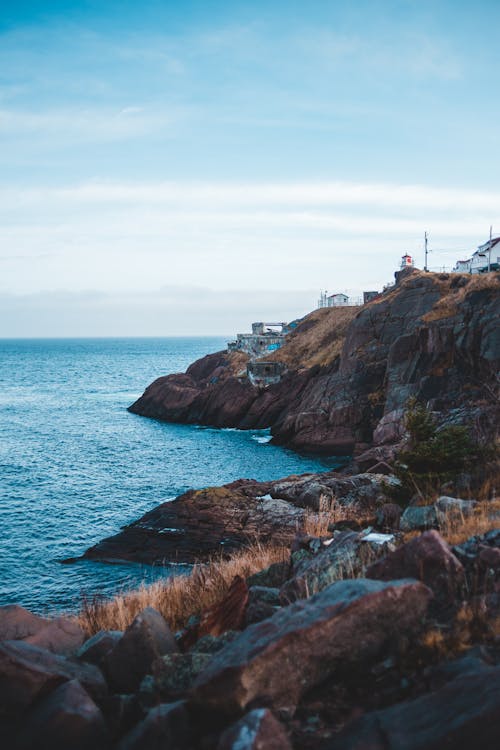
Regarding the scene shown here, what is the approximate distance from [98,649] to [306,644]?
345 centimetres

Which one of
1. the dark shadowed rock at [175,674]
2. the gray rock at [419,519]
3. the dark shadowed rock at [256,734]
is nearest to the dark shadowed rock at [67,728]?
the dark shadowed rock at [175,674]

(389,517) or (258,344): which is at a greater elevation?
(258,344)

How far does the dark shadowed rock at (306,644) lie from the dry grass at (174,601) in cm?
369

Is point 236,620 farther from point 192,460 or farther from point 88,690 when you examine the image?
point 192,460

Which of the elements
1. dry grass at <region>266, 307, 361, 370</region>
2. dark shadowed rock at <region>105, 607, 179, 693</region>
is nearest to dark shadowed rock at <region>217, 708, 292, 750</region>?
dark shadowed rock at <region>105, 607, 179, 693</region>

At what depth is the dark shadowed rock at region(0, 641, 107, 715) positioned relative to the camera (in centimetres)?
591

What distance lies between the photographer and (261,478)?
1793 inches

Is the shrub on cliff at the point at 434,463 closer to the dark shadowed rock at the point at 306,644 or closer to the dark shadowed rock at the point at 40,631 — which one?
the dark shadowed rock at the point at 306,644

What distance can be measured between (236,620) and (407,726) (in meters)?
3.38

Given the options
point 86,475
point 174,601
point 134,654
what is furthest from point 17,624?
point 86,475

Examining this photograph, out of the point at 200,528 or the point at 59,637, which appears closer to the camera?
the point at 59,637

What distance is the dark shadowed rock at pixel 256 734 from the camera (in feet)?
14.4

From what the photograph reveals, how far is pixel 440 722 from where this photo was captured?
173 inches

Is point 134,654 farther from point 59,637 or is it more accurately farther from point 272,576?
point 272,576
